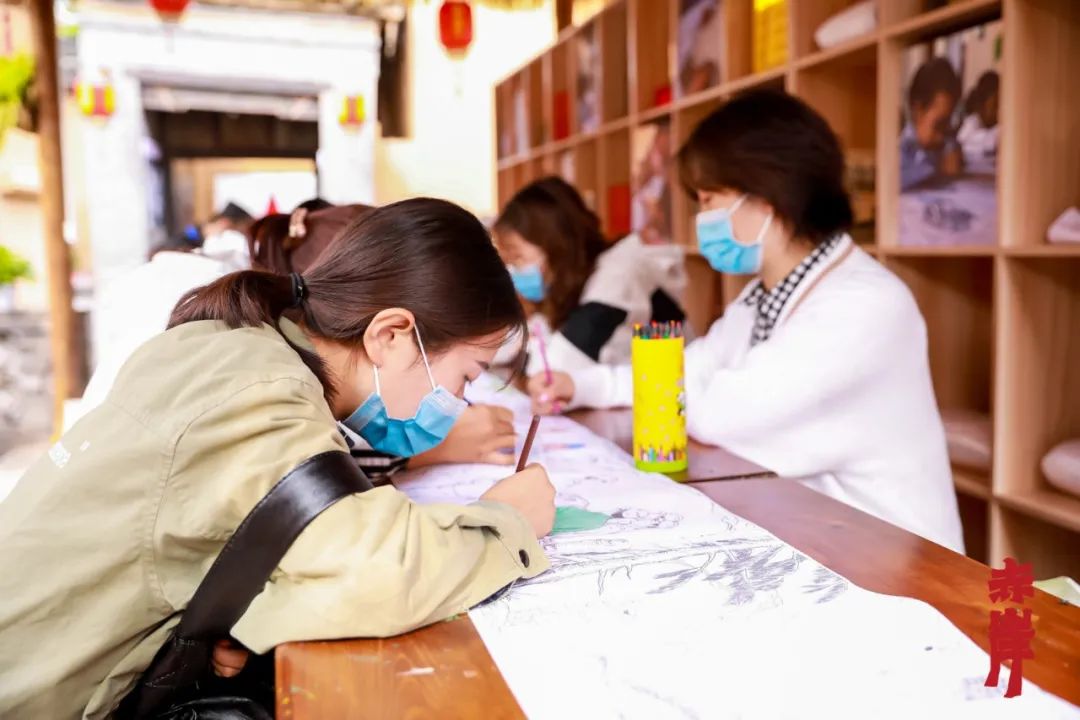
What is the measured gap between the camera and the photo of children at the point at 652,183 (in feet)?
11.1

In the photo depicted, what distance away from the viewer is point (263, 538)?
78cm

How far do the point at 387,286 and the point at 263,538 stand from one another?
350 mm

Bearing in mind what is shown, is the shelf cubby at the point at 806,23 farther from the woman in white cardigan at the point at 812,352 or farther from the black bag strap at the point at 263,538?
the black bag strap at the point at 263,538

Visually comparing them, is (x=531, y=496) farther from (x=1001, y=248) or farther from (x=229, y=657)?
(x=1001, y=248)

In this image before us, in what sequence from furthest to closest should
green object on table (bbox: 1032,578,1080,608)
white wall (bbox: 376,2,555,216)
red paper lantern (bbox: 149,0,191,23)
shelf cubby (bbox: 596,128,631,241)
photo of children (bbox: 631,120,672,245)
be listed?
white wall (bbox: 376,2,555,216) < red paper lantern (bbox: 149,0,191,23) < shelf cubby (bbox: 596,128,631,241) < photo of children (bbox: 631,120,672,245) < green object on table (bbox: 1032,578,1080,608)

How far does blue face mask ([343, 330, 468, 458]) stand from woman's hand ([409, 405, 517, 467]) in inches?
6.8

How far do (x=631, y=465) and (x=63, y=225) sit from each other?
4420mm

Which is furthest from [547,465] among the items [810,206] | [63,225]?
[63,225]

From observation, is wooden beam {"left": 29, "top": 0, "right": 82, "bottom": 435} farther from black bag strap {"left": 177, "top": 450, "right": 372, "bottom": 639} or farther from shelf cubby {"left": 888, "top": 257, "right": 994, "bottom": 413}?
black bag strap {"left": 177, "top": 450, "right": 372, "bottom": 639}

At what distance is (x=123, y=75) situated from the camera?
715 centimetres

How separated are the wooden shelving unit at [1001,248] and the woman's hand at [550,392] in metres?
0.87

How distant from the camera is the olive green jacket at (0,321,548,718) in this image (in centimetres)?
78

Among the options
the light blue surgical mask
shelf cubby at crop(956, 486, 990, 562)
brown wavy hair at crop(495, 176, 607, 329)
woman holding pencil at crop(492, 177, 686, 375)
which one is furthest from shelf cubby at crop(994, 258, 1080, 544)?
brown wavy hair at crop(495, 176, 607, 329)

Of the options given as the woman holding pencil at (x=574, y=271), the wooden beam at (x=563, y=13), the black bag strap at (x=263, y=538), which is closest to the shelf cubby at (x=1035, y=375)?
the woman holding pencil at (x=574, y=271)
